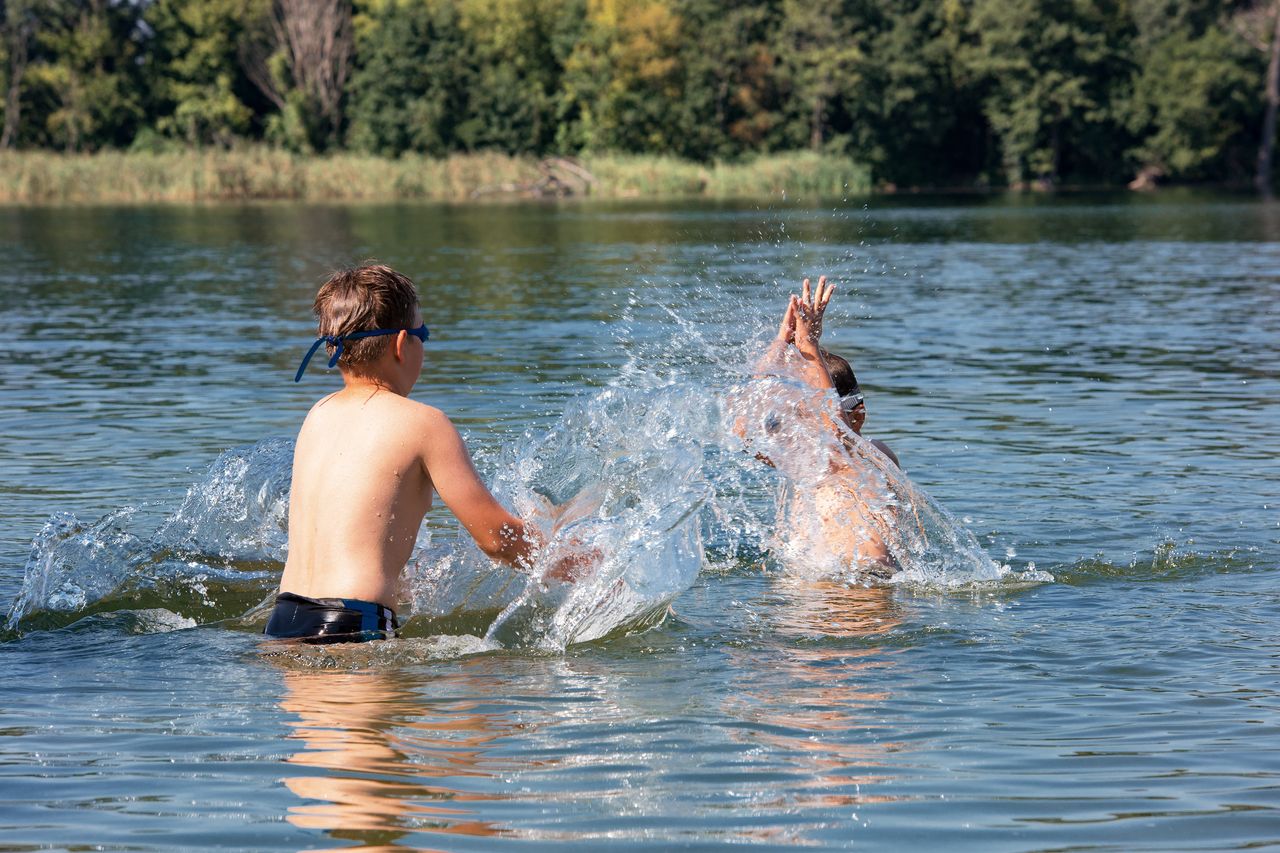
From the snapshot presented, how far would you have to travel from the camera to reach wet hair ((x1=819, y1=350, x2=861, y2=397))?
804 centimetres

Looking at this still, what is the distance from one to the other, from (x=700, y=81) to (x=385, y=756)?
80.2 metres

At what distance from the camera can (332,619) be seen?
5934 millimetres

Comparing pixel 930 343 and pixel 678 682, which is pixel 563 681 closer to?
pixel 678 682

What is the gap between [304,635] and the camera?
604 centimetres

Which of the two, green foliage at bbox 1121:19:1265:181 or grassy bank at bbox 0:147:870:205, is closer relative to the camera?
grassy bank at bbox 0:147:870:205

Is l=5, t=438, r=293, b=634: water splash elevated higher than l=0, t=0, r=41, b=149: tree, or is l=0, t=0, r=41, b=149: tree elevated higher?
l=0, t=0, r=41, b=149: tree

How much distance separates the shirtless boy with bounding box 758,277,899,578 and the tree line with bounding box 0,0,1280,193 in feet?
242

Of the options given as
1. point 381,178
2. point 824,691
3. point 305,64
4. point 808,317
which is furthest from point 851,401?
point 305,64

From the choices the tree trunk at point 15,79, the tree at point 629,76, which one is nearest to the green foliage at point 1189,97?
the tree at point 629,76

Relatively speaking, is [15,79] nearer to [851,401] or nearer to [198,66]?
[198,66]

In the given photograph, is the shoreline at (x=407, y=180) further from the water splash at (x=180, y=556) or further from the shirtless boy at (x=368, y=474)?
the shirtless boy at (x=368, y=474)

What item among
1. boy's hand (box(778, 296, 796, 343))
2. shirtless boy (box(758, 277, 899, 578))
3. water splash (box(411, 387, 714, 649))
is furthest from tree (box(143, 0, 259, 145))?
boy's hand (box(778, 296, 796, 343))

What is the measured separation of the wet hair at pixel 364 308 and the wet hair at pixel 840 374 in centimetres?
283

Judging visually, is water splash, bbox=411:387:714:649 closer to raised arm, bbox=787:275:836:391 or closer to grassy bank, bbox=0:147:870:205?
raised arm, bbox=787:275:836:391
